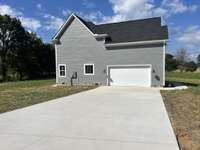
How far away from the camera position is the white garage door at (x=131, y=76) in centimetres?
2162

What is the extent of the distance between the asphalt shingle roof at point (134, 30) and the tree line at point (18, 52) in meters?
21.6

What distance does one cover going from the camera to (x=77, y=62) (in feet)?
80.3

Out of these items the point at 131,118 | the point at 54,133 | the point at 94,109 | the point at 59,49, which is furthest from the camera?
the point at 59,49

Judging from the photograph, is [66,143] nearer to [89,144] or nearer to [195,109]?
[89,144]

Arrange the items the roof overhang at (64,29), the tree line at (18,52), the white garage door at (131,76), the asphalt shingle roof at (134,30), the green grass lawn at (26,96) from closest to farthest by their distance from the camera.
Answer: the green grass lawn at (26,96), the white garage door at (131,76), the asphalt shingle roof at (134,30), the roof overhang at (64,29), the tree line at (18,52)

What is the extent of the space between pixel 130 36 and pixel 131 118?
52.3 ft

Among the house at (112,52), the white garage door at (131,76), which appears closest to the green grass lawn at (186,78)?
the white garage door at (131,76)

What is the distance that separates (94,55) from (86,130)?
17545 millimetres

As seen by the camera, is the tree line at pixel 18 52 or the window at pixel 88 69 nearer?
the window at pixel 88 69

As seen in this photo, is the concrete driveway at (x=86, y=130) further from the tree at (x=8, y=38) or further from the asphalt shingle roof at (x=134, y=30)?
the tree at (x=8, y=38)

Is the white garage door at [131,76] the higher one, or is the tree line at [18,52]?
the tree line at [18,52]

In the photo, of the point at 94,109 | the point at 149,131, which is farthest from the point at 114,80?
the point at 149,131

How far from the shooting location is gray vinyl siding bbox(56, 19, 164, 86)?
21203mm

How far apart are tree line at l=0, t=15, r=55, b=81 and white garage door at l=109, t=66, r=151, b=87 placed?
25.6 metres
